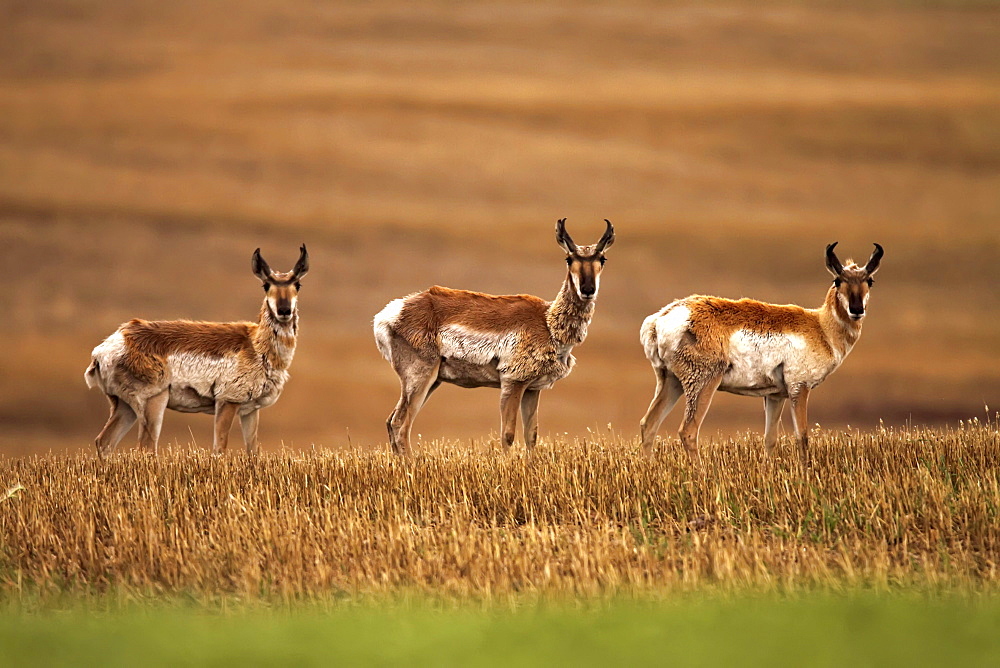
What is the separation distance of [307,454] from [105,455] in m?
3.05

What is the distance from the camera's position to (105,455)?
14.9m

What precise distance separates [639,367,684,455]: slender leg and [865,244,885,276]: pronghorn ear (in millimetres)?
3049

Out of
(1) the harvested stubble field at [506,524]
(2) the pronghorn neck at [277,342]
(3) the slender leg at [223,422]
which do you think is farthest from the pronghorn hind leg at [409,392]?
(3) the slender leg at [223,422]

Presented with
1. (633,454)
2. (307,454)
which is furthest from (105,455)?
(633,454)

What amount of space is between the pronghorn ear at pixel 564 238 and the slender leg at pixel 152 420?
246 inches

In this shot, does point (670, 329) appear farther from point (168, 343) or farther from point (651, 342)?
point (168, 343)

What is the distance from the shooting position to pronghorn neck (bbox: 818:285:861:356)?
13.9 meters

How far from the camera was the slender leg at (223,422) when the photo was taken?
14516 mm

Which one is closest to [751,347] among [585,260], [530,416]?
[585,260]

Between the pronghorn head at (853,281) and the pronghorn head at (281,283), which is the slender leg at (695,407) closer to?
the pronghorn head at (853,281)

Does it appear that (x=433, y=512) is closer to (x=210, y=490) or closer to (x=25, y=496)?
(x=210, y=490)

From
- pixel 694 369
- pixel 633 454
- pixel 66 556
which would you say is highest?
pixel 694 369

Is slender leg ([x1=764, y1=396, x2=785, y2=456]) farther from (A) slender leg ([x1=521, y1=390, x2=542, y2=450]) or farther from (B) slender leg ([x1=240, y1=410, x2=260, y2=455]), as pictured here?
(B) slender leg ([x1=240, y1=410, x2=260, y2=455])

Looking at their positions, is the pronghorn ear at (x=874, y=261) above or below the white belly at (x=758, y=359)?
above
